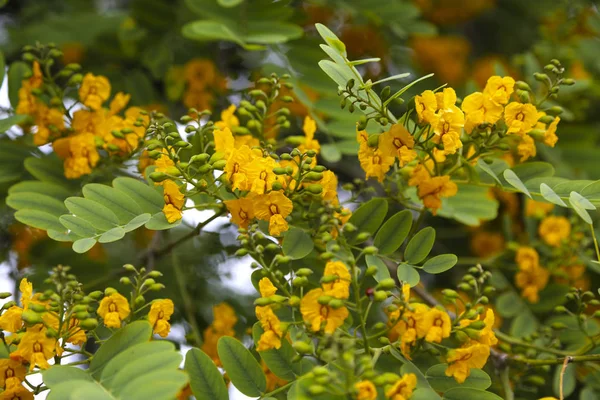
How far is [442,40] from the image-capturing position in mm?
3867

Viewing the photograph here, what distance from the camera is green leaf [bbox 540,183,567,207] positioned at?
1718 mm

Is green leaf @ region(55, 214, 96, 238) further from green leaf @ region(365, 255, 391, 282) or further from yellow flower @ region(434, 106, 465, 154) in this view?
yellow flower @ region(434, 106, 465, 154)

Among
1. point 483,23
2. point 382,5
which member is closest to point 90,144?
point 382,5

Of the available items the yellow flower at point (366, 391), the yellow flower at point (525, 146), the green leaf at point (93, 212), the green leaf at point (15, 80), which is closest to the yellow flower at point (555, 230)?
the yellow flower at point (525, 146)

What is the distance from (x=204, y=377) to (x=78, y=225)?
447 mm

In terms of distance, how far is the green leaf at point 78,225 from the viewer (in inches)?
65.6

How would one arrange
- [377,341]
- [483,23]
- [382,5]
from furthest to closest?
[483,23]
[382,5]
[377,341]

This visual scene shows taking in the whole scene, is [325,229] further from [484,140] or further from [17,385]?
[17,385]

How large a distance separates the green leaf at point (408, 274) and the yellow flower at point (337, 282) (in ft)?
0.73

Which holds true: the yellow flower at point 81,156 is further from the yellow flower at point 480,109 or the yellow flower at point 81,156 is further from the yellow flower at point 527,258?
the yellow flower at point 527,258

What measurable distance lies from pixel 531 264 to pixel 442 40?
1.82 m

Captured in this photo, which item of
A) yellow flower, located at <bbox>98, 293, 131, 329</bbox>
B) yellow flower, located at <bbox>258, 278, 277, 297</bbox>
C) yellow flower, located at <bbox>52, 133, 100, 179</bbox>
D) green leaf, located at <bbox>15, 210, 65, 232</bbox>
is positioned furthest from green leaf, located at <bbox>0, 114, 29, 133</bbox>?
yellow flower, located at <bbox>258, 278, 277, 297</bbox>

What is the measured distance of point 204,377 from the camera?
5.18ft

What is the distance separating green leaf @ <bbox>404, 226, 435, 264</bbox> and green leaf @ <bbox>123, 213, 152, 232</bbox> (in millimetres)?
604
